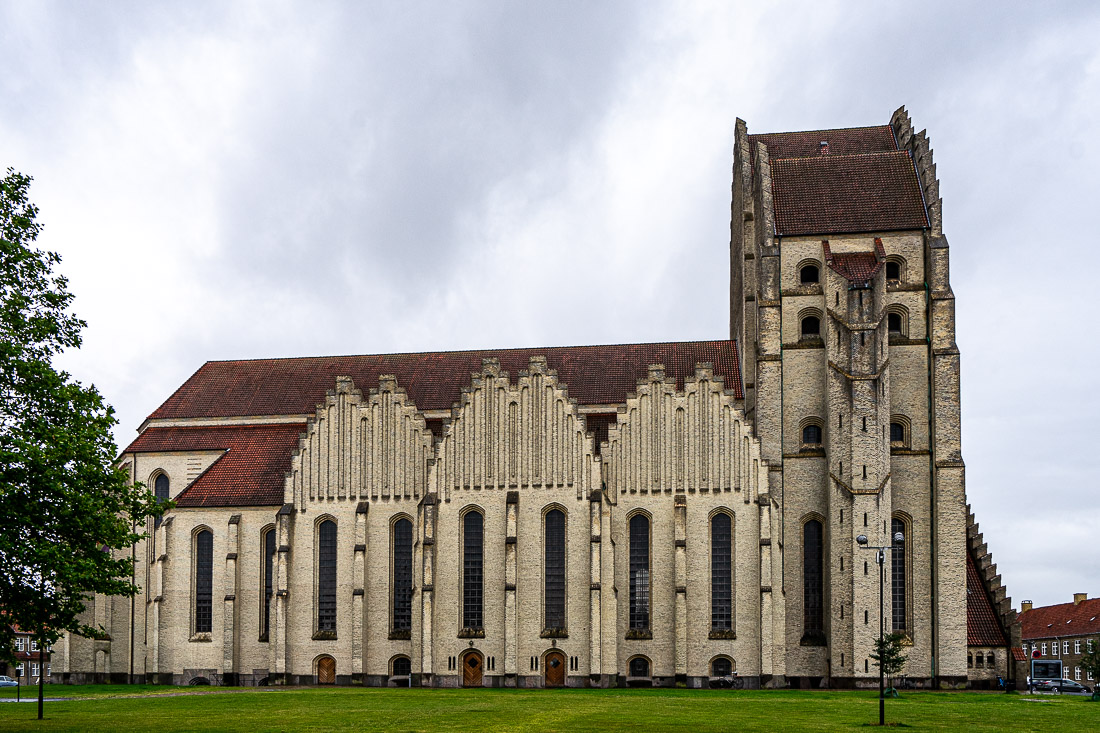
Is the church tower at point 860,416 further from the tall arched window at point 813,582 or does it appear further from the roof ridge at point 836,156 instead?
the roof ridge at point 836,156

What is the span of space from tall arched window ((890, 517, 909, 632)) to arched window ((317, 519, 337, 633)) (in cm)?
3161

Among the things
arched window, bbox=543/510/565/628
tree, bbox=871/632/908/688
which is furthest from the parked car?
arched window, bbox=543/510/565/628

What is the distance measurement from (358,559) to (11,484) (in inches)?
1377

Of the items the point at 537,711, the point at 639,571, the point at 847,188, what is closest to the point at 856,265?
the point at 847,188

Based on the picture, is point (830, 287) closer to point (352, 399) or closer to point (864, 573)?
point (864, 573)

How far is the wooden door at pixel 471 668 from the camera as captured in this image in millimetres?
65544

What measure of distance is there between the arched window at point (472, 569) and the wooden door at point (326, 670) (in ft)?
26.9

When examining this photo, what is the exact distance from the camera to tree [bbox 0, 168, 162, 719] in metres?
33.4

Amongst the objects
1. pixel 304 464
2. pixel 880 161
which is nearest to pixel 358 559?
pixel 304 464

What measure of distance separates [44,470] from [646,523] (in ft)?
128

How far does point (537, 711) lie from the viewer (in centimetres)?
4131

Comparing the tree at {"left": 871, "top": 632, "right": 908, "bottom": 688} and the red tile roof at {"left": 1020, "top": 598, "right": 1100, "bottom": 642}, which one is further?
the red tile roof at {"left": 1020, "top": 598, "right": 1100, "bottom": 642}

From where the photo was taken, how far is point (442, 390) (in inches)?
2943

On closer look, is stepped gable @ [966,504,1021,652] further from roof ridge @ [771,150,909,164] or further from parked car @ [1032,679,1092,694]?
roof ridge @ [771,150,909,164]
